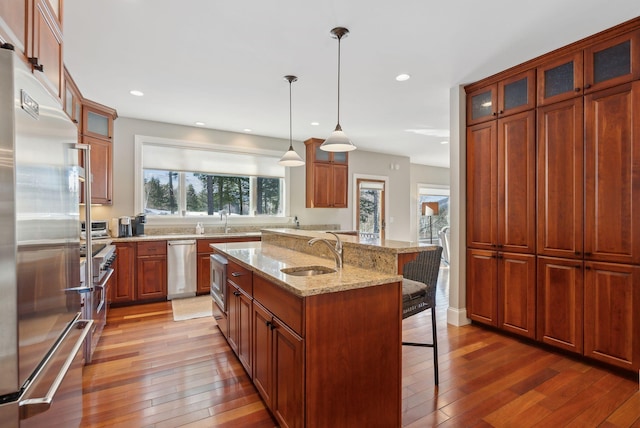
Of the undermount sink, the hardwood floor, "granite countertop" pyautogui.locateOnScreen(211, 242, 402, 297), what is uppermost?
"granite countertop" pyautogui.locateOnScreen(211, 242, 402, 297)

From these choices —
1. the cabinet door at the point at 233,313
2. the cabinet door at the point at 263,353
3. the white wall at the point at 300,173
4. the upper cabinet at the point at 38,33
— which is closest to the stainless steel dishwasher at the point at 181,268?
the white wall at the point at 300,173

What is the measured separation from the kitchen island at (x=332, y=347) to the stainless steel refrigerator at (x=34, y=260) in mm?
909

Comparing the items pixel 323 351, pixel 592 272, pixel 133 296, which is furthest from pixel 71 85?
pixel 592 272

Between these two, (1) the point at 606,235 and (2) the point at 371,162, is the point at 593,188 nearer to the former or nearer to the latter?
(1) the point at 606,235

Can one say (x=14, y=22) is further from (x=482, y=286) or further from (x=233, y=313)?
(x=482, y=286)

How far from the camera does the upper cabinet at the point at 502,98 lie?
2.95m

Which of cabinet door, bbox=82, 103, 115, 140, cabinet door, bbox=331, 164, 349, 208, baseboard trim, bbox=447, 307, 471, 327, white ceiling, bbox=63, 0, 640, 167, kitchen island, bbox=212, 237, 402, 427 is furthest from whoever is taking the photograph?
cabinet door, bbox=331, 164, 349, 208

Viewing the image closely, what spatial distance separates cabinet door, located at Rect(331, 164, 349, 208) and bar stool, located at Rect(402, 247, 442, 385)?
371 centimetres

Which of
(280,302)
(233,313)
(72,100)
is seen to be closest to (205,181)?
(72,100)

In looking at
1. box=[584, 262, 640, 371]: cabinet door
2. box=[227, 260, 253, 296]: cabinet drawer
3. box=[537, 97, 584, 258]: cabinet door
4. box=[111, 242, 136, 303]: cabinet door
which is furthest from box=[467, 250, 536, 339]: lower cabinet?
box=[111, 242, 136, 303]: cabinet door

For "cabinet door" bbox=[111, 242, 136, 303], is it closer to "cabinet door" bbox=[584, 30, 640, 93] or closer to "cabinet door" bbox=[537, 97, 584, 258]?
"cabinet door" bbox=[537, 97, 584, 258]

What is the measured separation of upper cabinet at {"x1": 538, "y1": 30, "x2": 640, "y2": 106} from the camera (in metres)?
2.35

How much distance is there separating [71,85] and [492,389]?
15.9 feet

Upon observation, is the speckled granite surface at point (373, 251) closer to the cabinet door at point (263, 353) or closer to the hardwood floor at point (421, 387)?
the cabinet door at point (263, 353)
